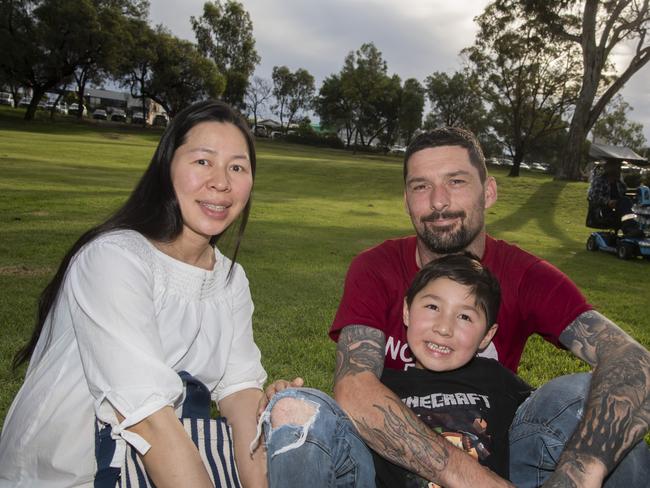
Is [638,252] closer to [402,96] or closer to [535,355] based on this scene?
[535,355]

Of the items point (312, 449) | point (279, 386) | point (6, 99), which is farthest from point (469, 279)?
point (6, 99)

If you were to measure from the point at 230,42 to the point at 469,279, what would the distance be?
241 ft

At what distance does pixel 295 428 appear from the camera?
199 centimetres

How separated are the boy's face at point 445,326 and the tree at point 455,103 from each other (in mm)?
69575

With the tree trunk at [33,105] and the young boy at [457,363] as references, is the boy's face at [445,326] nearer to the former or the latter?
the young boy at [457,363]

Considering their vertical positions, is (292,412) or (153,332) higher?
(153,332)

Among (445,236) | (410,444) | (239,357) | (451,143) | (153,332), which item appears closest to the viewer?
(153,332)

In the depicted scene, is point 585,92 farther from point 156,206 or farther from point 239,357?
point 156,206

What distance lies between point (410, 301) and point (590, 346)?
871mm

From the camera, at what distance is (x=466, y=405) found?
2.52 meters

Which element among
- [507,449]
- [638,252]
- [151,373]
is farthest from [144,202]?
[638,252]

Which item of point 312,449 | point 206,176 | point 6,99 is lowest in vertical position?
point 312,449

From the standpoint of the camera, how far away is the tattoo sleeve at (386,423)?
7.24 ft

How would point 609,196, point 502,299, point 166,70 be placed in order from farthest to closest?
point 166,70 → point 609,196 → point 502,299
